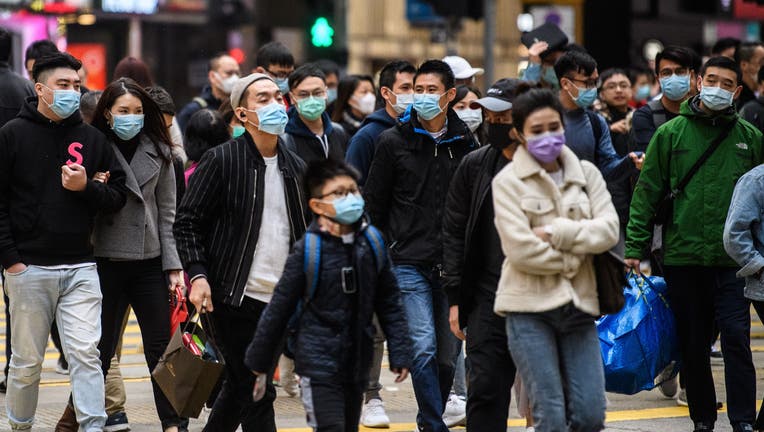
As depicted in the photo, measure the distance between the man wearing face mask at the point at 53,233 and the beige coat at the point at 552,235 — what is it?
8.22ft

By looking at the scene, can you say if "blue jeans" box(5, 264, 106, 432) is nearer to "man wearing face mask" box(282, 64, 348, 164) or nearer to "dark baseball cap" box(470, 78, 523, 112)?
"man wearing face mask" box(282, 64, 348, 164)

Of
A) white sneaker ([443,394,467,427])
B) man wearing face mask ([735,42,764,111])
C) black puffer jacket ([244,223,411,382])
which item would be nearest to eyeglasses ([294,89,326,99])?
white sneaker ([443,394,467,427])

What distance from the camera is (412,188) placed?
816 cm

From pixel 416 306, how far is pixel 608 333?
1.07 metres

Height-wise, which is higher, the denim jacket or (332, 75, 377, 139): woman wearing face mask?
(332, 75, 377, 139): woman wearing face mask

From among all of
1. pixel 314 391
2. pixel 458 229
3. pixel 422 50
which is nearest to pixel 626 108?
pixel 458 229

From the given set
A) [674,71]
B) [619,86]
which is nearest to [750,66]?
[619,86]

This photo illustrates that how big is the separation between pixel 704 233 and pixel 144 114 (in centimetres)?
317

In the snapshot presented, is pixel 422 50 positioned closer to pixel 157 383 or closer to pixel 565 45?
pixel 565 45

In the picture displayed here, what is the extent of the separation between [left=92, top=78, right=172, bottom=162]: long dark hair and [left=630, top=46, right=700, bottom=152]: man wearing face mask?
323 cm

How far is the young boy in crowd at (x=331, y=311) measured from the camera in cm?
637

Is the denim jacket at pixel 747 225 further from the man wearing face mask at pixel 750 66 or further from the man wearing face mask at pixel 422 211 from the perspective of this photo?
the man wearing face mask at pixel 750 66

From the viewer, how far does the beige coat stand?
6.22m

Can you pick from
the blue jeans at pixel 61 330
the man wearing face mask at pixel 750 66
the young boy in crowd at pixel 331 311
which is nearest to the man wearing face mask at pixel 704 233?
the young boy in crowd at pixel 331 311
